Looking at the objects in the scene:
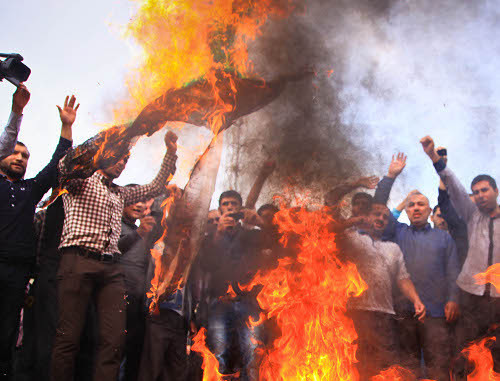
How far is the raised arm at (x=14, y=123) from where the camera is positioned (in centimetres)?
398

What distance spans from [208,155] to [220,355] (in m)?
2.40

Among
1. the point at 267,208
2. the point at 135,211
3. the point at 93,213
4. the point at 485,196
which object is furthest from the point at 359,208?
the point at 93,213

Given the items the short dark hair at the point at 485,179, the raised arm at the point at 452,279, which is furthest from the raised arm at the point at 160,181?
the short dark hair at the point at 485,179

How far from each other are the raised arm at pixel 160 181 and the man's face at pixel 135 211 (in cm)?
43

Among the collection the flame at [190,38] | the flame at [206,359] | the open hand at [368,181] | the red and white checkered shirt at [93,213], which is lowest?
the flame at [206,359]

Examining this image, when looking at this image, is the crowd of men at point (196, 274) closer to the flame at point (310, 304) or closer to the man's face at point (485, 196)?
the man's face at point (485, 196)

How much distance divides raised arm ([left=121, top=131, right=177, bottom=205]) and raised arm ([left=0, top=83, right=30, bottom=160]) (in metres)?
1.20

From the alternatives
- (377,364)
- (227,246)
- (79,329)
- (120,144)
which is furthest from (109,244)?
(377,364)

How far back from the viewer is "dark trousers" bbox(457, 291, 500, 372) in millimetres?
4013

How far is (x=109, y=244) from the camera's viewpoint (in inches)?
142

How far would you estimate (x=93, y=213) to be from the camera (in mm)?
3652

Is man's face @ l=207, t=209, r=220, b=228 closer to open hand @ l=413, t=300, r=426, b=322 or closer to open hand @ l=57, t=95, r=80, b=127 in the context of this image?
open hand @ l=57, t=95, r=80, b=127

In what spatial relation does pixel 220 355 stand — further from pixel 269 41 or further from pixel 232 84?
pixel 269 41

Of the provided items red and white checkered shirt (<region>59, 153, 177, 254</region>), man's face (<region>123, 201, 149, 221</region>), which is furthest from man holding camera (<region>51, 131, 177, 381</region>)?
man's face (<region>123, 201, 149, 221</region>)
